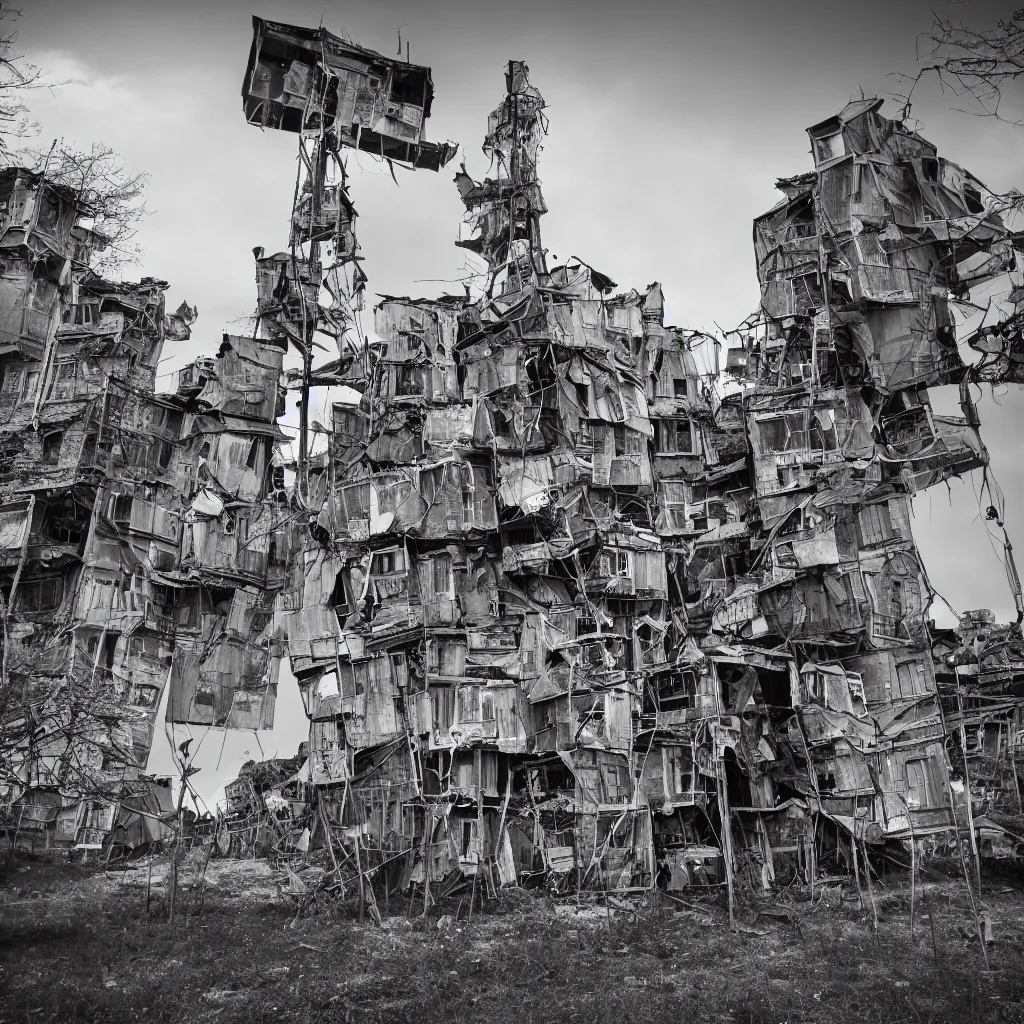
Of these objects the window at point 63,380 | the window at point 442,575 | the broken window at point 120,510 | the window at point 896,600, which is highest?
the window at point 63,380

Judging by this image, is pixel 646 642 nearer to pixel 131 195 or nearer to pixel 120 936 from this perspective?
pixel 120 936

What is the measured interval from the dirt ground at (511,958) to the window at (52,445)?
19806mm

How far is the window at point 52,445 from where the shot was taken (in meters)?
48.1

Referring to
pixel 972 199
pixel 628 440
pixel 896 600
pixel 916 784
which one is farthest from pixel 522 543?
pixel 972 199

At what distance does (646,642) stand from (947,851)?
44.1ft

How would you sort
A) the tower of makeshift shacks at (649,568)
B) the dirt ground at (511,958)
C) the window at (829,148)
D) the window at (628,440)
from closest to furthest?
1. the dirt ground at (511,958)
2. the tower of makeshift shacks at (649,568)
3. the window at (628,440)
4. the window at (829,148)

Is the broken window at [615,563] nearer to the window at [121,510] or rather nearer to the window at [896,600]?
the window at [896,600]

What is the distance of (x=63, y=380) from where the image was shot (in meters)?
A: 50.0

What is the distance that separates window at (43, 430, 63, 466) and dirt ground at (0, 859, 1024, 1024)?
1981cm

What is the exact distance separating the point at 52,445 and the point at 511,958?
33223 mm

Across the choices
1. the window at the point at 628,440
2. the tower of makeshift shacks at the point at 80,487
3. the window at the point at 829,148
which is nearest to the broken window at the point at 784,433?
the window at the point at 628,440

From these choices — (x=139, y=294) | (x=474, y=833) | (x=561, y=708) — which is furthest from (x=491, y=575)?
(x=139, y=294)

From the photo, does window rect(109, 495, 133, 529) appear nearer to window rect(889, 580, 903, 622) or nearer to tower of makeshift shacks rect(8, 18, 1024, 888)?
tower of makeshift shacks rect(8, 18, 1024, 888)

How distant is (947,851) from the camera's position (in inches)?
1508
